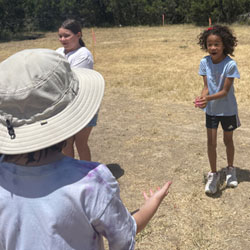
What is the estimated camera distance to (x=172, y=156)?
14.8ft

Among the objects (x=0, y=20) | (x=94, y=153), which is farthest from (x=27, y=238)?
(x=0, y=20)

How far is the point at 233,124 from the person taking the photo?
335 cm

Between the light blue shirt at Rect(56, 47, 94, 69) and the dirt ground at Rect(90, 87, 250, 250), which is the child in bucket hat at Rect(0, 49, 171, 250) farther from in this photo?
the light blue shirt at Rect(56, 47, 94, 69)

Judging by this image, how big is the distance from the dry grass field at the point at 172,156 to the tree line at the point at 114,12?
64.3 feet

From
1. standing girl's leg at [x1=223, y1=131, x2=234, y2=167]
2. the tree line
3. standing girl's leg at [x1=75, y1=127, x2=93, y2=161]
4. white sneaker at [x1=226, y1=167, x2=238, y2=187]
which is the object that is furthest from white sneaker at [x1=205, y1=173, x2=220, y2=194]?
the tree line

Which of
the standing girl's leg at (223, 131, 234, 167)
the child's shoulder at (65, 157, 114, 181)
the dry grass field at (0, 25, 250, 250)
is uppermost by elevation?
the child's shoulder at (65, 157, 114, 181)

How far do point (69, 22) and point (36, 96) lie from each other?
8.48 feet

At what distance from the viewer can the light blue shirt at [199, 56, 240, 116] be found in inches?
128

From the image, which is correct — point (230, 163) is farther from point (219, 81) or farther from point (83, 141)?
point (83, 141)

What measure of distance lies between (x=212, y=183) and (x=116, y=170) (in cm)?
123

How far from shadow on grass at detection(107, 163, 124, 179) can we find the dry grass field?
1cm

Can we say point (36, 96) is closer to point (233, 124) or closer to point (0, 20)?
point (233, 124)

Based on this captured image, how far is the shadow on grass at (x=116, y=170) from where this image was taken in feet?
13.5

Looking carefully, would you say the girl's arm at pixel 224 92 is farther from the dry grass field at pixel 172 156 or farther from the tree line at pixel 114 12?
the tree line at pixel 114 12
